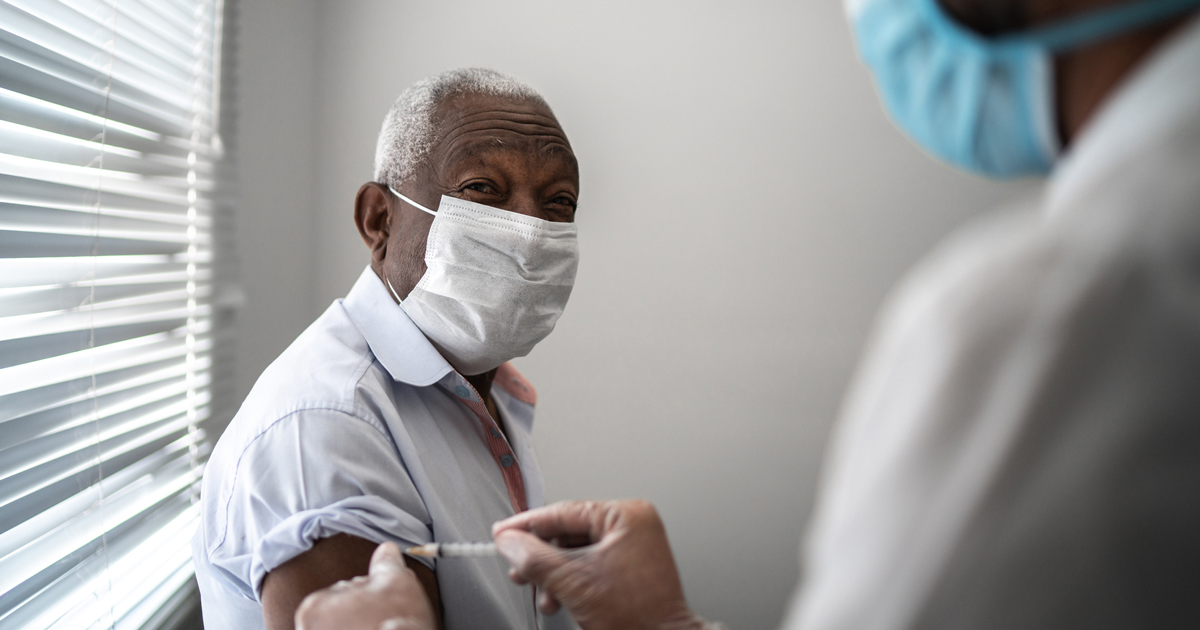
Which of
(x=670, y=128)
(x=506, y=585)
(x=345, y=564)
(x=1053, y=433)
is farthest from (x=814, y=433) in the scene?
(x=1053, y=433)

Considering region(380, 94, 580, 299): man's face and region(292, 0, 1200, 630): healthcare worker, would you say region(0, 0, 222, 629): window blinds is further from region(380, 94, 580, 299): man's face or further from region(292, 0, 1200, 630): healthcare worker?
region(292, 0, 1200, 630): healthcare worker

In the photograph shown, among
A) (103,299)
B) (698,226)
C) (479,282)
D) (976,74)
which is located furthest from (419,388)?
(698,226)

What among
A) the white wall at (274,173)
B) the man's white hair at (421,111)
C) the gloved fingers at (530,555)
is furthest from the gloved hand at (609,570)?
the white wall at (274,173)

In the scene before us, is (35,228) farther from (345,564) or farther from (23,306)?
(345,564)

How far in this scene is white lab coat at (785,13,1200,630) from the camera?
329mm

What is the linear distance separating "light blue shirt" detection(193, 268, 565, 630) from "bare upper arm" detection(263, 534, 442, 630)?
1 centimetres

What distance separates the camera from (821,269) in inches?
91.6

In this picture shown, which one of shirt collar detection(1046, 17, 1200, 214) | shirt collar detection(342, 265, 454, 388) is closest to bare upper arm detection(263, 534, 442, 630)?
shirt collar detection(342, 265, 454, 388)

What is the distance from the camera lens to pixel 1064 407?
34cm

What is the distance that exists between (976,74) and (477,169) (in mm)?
830

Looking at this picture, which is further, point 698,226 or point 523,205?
point 698,226

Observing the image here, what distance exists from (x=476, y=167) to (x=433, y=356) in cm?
34

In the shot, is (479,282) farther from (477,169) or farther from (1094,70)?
(1094,70)

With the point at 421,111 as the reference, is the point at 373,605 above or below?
Result: below
